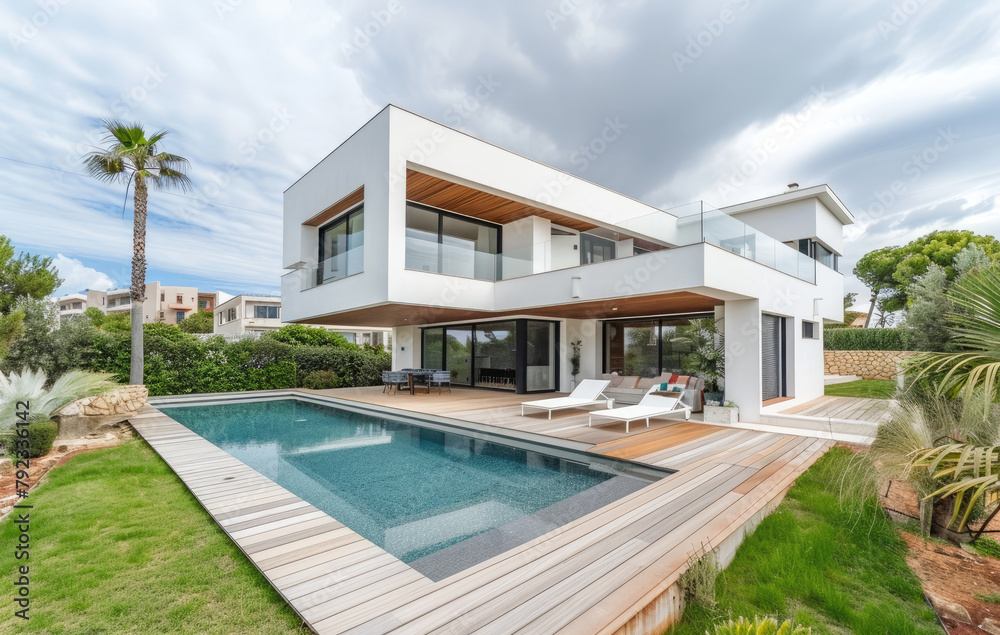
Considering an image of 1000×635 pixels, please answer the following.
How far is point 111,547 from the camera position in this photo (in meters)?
3.37

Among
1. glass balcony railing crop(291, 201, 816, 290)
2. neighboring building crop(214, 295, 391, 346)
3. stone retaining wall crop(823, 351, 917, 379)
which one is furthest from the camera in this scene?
neighboring building crop(214, 295, 391, 346)

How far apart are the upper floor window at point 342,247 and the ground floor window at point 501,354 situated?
4650 millimetres

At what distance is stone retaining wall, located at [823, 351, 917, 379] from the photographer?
17.4 meters

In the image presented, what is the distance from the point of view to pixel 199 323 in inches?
1848

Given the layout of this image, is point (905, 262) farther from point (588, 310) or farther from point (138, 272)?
point (138, 272)

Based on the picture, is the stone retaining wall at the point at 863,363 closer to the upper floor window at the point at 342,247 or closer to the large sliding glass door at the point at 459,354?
the large sliding glass door at the point at 459,354

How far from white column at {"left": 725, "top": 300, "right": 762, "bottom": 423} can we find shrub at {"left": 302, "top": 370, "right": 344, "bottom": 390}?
44.1 ft

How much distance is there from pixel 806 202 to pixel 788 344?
21.0 feet

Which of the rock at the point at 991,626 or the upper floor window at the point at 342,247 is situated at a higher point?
the upper floor window at the point at 342,247

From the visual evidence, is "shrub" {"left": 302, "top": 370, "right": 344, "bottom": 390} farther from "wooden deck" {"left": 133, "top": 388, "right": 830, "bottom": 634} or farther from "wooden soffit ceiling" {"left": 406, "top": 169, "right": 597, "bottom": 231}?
"wooden deck" {"left": 133, "top": 388, "right": 830, "bottom": 634}

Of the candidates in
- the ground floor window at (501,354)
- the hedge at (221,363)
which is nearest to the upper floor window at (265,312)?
the hedge at (221,363)

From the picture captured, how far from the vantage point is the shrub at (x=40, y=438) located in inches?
244

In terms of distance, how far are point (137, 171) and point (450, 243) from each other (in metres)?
8.26

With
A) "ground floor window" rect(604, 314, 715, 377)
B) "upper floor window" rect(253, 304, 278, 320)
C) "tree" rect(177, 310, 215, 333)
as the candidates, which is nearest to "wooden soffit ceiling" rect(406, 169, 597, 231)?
"ground floor window" rect(604, 314, 715, 377)
